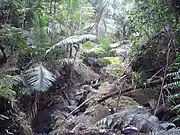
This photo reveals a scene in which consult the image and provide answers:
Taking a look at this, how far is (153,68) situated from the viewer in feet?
17.9

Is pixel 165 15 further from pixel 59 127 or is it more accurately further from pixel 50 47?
pixel 50 47

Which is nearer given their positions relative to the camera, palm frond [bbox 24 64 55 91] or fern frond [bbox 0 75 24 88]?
fern frond [bbox 0 75 24 88]

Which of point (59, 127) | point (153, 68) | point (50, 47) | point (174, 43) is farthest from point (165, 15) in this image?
point (50, 47)

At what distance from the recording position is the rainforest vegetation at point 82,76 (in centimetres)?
421

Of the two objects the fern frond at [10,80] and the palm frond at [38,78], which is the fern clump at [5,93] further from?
the palm frond at [38,78]

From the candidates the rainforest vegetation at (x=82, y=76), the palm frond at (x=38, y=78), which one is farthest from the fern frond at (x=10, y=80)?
the palm frond at (x=38, y=78)

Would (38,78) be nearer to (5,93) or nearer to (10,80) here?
(10,80)

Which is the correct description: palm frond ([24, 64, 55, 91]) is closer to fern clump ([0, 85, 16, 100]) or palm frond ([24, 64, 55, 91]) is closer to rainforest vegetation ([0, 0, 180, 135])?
rainforest vegetation ([0, 0, 180, 135])

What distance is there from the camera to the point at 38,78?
6.18 meters

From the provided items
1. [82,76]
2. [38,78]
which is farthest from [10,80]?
[82,76]

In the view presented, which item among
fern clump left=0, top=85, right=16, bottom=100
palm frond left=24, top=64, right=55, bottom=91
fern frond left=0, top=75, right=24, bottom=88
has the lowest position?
palm frond left=24, top=64, right=55, bottom=91

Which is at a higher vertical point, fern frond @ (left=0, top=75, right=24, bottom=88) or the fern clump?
the fern clump

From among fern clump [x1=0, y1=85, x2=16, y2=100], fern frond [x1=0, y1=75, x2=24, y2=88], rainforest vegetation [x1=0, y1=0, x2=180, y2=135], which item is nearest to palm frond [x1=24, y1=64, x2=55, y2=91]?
rainforest vegetation [x1=0, y1=0, x2=180, y2=135]

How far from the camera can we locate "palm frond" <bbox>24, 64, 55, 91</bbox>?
6.05 meters
